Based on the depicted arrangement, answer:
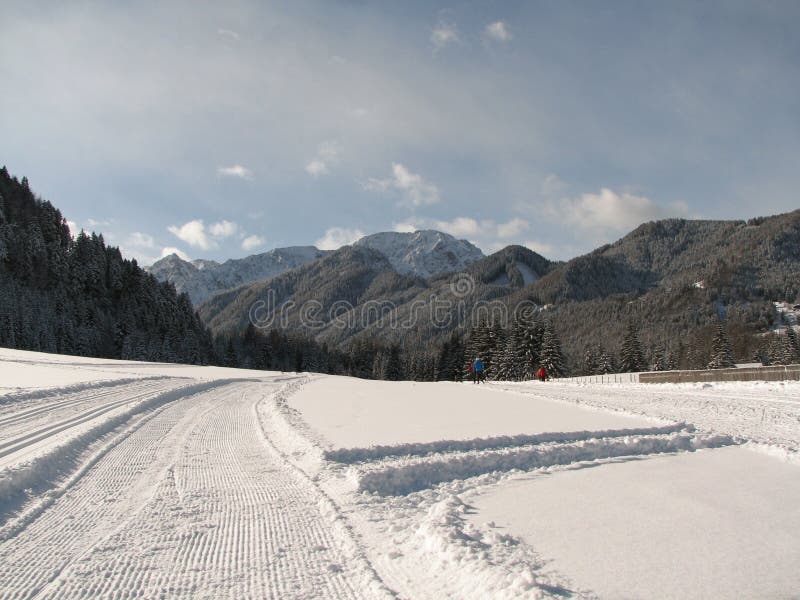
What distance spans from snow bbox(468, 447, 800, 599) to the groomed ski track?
5.85 feet

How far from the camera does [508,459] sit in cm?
795

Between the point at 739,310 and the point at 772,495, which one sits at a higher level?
the point at 739,310

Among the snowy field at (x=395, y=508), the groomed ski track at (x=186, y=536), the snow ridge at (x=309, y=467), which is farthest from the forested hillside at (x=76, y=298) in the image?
the groomed ski track at (x=186, y=536)

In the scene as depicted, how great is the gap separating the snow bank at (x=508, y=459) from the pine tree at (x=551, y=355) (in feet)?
142

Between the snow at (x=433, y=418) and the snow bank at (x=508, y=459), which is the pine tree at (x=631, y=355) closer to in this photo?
the snow at (x=433, y=418)

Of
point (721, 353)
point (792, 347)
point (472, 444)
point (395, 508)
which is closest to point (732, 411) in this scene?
point (472, 444)

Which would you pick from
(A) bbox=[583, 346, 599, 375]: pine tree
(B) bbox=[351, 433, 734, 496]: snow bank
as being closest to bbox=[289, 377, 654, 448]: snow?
(B) bbox=[351, 433, 734, 496]: snow bank

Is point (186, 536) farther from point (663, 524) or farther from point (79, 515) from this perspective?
point (663, 524)

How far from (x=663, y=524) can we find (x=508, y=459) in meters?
3.13

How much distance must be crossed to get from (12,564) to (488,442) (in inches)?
267

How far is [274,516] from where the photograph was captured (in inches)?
214

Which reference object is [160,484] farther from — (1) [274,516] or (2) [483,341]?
(2) [483,341]

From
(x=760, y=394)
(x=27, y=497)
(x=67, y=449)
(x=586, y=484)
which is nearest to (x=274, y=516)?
(x=27, y=497)

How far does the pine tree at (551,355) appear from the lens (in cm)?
5188
